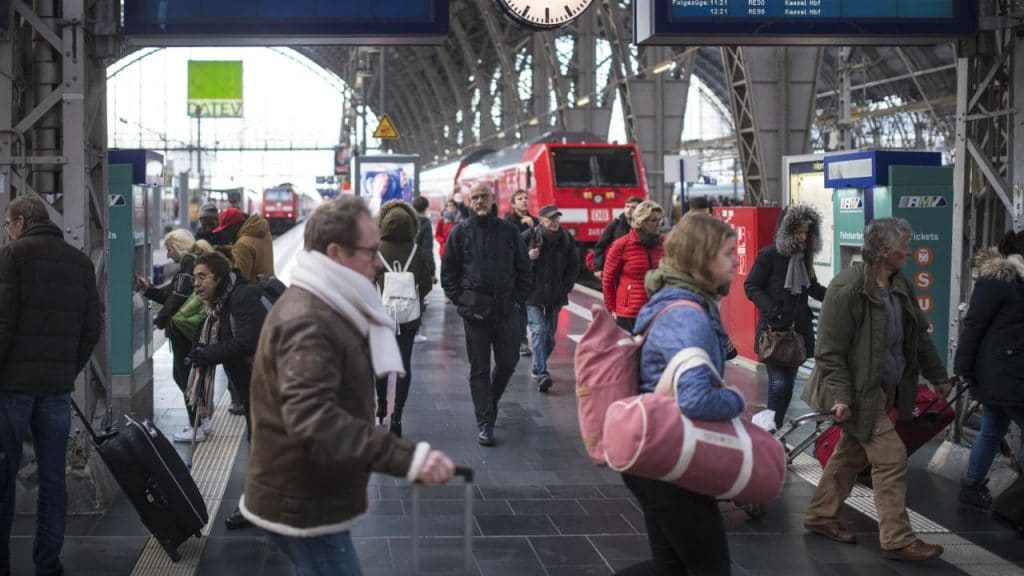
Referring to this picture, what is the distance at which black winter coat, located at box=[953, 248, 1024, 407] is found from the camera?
662cm

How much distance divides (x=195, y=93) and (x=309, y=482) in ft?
116

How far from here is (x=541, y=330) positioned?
1159 cm

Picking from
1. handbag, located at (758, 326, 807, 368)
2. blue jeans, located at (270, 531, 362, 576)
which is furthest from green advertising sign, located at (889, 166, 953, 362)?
blue jeans, located at (270, 531, 362, 576)

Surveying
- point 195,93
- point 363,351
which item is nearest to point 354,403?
point 363,351

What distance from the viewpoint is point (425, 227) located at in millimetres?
16219

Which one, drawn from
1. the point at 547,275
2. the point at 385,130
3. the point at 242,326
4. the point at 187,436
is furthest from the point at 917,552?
the point at 385,130

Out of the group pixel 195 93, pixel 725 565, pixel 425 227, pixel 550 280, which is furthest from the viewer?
pixel 195 93

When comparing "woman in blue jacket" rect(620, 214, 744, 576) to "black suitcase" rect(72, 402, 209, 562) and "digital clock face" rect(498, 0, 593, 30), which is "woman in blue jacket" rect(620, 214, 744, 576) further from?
"digital clock face" rect(498, 0, 593, 30)

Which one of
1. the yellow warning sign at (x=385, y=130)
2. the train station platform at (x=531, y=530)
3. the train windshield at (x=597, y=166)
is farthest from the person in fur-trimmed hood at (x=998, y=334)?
the train windshield at (x=597, y=166)

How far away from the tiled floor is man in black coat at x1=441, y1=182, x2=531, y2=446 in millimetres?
499

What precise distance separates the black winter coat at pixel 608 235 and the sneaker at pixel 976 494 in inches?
174

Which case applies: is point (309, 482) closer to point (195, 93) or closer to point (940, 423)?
point (940, 423)

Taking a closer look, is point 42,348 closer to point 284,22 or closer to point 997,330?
point 284,22

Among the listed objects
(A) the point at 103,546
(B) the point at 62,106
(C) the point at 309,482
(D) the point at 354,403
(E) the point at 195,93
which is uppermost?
(E) the point at 195,93
